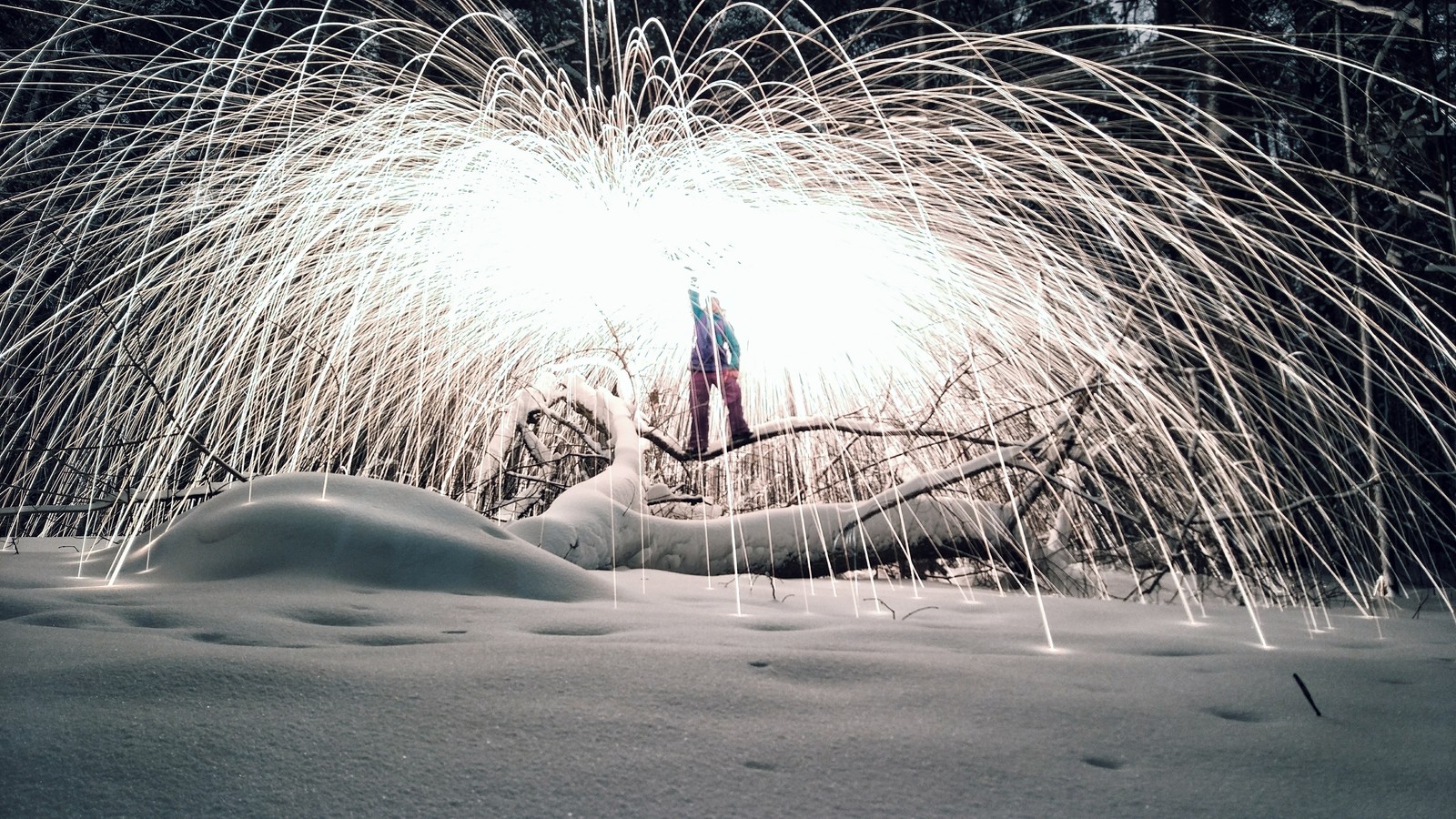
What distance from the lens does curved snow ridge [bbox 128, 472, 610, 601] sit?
2445 millimetres

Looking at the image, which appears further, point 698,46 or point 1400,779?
point 698,46

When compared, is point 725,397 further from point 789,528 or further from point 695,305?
point 789,528

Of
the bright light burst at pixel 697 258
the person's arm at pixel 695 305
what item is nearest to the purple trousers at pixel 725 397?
the person's arm at pixel 695 305

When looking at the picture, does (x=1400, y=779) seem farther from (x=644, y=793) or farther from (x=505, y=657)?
(x=505, y=657)

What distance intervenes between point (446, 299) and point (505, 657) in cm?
348

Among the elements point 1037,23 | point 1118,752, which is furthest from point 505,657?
→ point 1037,23

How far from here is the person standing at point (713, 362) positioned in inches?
164

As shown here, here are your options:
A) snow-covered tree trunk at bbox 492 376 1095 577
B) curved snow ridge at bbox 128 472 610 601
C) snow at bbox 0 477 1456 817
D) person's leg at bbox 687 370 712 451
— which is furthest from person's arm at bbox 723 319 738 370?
snow at bbox 0 477 1456 817

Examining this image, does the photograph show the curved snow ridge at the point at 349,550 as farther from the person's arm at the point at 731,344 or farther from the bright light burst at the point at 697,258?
the person's arm at the point at 731,344

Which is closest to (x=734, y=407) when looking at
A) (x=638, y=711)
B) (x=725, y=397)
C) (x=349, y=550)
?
(x=725, y=397)

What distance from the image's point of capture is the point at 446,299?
15.6ft

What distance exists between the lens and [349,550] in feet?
8.16

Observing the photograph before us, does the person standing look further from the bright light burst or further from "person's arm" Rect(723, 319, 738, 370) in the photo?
the bright light burst

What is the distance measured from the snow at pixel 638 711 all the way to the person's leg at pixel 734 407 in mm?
1896
